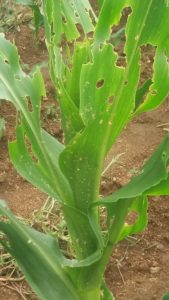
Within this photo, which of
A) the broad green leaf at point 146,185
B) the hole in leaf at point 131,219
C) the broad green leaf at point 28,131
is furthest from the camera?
the hole in leaf at point 131,219

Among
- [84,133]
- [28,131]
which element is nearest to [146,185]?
[84,133]

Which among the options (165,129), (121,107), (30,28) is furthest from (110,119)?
(30,28)

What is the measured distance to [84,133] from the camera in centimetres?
126

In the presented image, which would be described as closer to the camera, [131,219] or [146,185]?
[146,185]

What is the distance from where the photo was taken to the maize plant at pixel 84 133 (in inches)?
49.1

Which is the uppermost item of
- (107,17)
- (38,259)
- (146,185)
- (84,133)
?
(107,17)

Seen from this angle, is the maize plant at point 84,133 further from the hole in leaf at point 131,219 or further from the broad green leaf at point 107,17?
the hole in leaf at point 131,219

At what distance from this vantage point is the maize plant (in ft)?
4.09

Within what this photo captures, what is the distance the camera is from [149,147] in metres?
2.32

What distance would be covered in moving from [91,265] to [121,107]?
359 millimetres

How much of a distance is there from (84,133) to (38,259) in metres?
0.31

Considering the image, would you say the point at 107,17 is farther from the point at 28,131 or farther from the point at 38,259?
the point at 38,259

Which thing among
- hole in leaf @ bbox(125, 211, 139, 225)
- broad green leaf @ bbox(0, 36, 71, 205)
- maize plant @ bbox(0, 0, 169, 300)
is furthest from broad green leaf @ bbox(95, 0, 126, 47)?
hole in leaf @ bbox(125, 211, 139, 225)

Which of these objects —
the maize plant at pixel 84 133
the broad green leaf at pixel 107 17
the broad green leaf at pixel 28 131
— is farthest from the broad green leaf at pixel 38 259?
the broad green leaf at pixel 107 17
